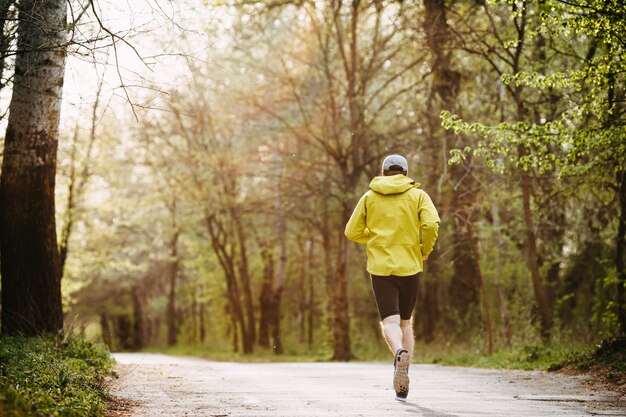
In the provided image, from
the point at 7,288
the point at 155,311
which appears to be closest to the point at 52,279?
the point at 7,288

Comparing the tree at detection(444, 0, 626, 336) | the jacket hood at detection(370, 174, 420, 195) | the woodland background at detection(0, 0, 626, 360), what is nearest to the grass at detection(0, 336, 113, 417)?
the woodland background at detection(0, 0, 626, 360)

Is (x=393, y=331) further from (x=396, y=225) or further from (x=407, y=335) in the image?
(x=396, y=225)

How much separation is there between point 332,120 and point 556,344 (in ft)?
30.3

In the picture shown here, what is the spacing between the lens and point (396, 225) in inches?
281

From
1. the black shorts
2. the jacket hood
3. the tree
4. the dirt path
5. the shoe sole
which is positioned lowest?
the dirt path

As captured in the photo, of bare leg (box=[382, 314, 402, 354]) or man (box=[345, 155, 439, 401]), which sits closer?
bare leg (box=[382, 314, 402, 354])

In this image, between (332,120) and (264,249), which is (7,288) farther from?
(264,249)

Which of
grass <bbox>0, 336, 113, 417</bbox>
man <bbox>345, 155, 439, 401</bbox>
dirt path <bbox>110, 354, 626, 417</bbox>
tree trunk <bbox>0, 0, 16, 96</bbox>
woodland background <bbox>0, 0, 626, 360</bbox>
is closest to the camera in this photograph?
grass <bbox>0, 336, 113, 417</bbox>

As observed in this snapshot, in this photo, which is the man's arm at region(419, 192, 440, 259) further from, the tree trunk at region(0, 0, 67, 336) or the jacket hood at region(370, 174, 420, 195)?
the tree trunk at region(0, 0, 67, 336)

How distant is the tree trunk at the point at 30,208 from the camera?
32.5 feet

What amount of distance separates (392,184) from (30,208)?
214 inches

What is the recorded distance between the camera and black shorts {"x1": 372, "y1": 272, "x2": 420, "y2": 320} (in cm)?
704

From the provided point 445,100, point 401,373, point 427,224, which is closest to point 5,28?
point 427,224

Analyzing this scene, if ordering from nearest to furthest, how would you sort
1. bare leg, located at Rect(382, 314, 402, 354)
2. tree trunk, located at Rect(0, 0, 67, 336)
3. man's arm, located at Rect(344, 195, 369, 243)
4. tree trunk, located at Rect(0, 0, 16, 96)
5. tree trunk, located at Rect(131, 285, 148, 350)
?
bare leg, located at Rect(382, 314, 402, 354) < man's arm, located at Rect(344, 195, 369, 243) < tree trunk, located at Rect(0, 0, 16, 96) < tree trunk, located at Rect(0, 0, 67, 336) < tree trunk, located at Rect(131, 285, 148, 350)
